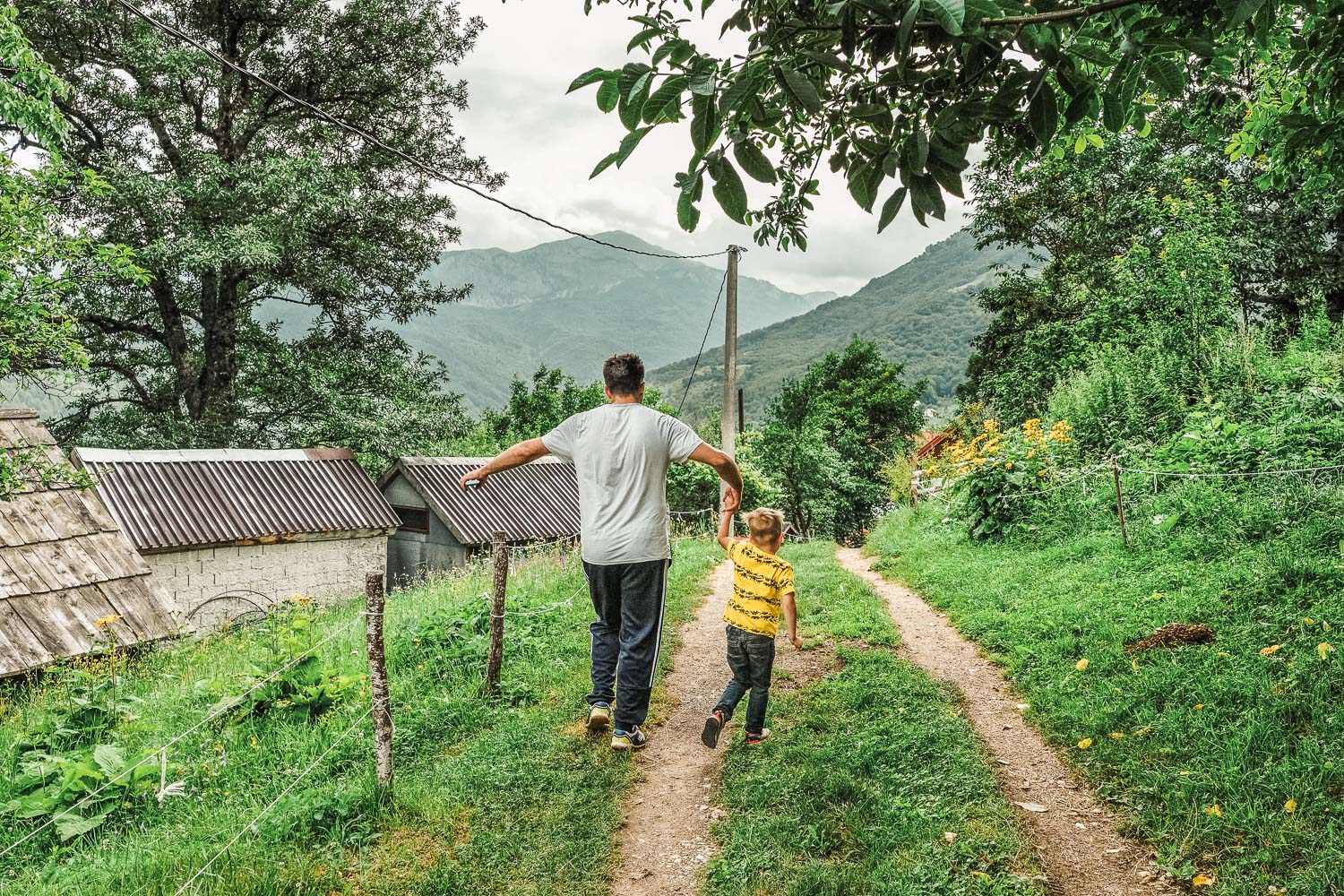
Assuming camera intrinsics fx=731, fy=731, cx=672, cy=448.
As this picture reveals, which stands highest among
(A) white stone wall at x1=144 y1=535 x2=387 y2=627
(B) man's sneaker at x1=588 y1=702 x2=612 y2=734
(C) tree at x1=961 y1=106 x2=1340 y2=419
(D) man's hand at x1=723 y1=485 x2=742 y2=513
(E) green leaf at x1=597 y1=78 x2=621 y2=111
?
(C) tree at x1=961 y1=106 x2=1340 y2=419

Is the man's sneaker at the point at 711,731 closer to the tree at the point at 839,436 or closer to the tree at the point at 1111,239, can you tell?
the tree at the point at 1111,239

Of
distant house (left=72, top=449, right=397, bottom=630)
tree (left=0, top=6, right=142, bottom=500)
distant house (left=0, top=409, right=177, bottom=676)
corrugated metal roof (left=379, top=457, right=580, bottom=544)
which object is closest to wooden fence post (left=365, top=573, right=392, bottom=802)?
tree (left=0, top=6, right=142, bottom=500)

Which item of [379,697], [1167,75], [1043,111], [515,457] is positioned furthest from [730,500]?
[1167,75]

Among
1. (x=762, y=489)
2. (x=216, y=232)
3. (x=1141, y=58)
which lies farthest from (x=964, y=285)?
(x=1141, y=58)

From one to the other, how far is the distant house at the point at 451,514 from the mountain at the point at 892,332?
55.4 m

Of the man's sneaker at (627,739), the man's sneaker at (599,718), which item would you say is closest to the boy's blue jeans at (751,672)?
the man's sneaker at (627,739)

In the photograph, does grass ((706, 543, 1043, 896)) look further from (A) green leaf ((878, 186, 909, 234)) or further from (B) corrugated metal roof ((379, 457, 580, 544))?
(B) corrugated metal roof ((379, 457, 580, 544))

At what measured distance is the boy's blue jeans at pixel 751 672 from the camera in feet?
14.6

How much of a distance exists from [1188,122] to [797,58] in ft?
15.2

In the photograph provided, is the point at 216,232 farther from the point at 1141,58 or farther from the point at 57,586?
the point at 1141,58

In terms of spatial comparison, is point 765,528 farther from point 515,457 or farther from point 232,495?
point 232,495

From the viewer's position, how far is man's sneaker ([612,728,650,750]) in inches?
169

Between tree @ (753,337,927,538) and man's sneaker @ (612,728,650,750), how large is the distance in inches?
967

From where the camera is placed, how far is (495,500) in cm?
2289
